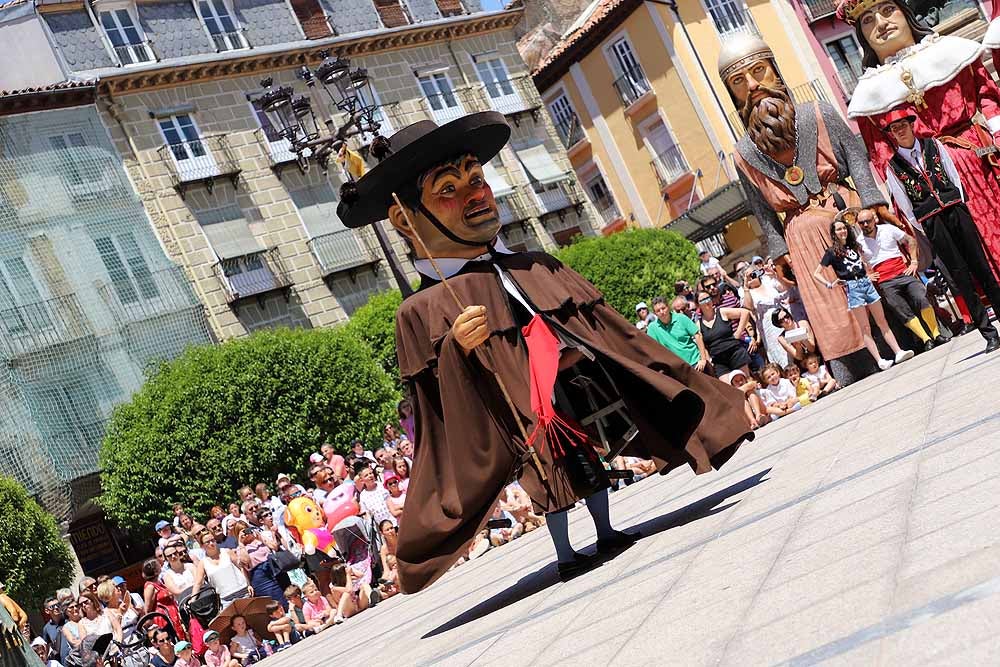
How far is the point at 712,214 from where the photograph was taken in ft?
114

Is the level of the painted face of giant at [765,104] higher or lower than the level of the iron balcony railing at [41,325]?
lower

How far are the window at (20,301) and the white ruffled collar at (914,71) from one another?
23.2 metres

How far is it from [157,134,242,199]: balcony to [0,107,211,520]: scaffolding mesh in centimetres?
113

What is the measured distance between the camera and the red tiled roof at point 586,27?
124ft

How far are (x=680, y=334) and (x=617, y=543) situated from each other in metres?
5.87

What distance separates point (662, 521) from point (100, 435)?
919 inches

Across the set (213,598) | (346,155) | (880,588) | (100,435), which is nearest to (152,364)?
(100,435)

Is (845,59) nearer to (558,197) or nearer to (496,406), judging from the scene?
(558,197)

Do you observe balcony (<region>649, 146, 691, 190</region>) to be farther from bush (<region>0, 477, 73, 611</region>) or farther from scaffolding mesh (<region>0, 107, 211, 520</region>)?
bush (<region>0, 477, 73, 611</region>)

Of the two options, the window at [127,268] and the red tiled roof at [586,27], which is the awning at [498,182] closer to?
the red tiled roof at [586,27]

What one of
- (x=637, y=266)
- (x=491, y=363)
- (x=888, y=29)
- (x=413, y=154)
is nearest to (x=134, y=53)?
(x=637, y=266)

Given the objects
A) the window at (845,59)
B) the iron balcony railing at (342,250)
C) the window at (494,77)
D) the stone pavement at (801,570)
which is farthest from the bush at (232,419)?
the window at (845,59)

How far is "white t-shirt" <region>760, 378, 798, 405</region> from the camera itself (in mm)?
11484

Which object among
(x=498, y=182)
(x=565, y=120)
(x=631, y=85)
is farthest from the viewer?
(x=565, y=120)
